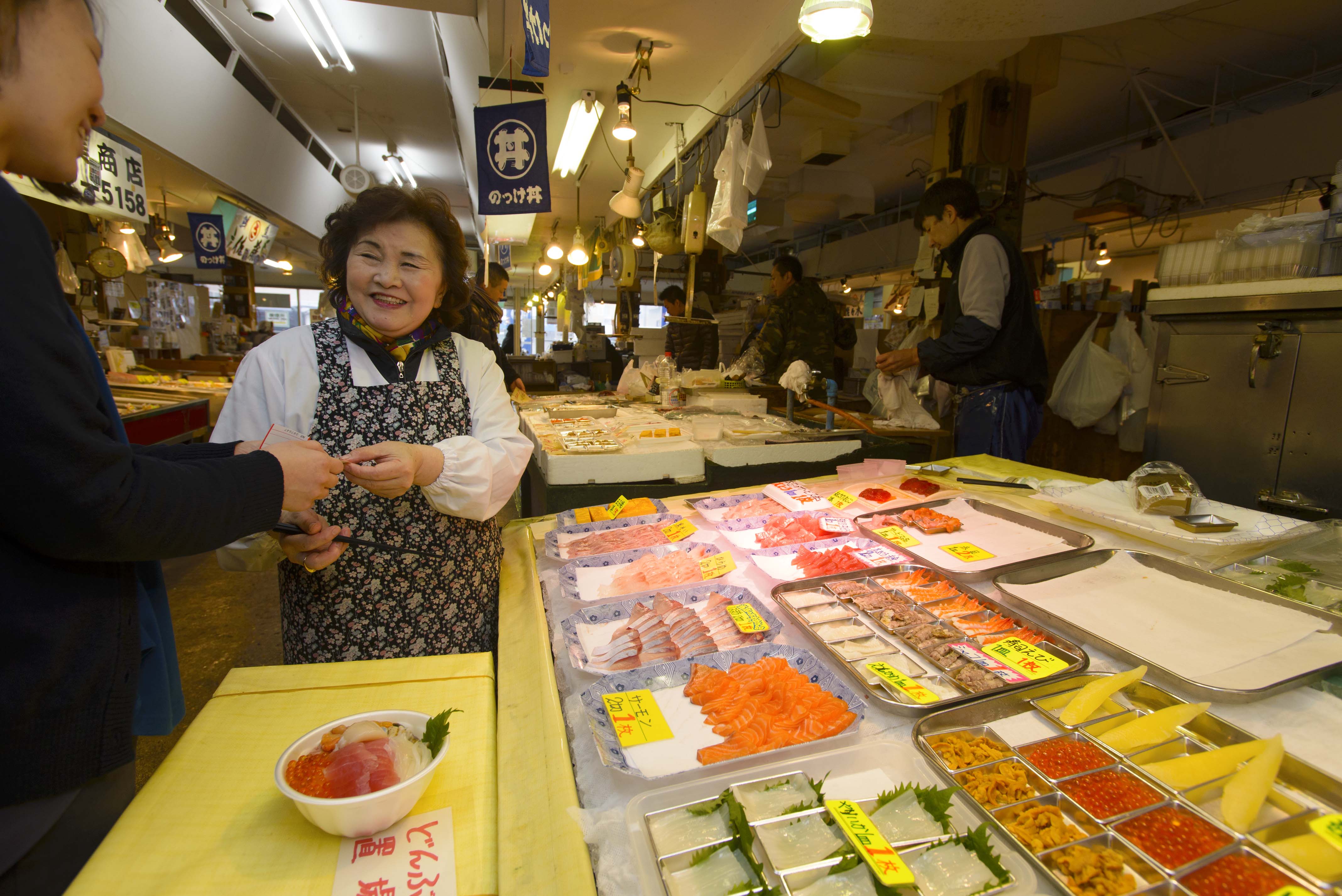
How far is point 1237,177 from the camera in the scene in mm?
7043

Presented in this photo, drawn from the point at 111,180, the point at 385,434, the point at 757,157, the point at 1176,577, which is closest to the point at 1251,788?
the point at 1176,577

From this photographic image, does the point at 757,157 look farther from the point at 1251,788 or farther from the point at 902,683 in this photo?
the point at 1251,788

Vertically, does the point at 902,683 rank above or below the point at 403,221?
below

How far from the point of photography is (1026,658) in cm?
138

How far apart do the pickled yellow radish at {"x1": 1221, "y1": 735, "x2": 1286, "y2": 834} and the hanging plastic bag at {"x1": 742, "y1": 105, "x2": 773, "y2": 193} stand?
3807 millimetres

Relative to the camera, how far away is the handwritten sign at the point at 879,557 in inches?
74.1

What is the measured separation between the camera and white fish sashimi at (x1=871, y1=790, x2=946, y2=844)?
0.97 meters

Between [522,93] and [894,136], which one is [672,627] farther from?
[894,136]

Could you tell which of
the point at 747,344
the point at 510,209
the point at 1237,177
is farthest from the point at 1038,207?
the point at 510,209

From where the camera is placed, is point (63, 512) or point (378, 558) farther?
point (378, 558)

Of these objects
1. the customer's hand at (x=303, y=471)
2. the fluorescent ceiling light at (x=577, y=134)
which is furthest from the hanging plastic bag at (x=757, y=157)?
the customer's hand at (x=303, y=471)

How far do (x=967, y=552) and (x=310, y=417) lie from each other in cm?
196

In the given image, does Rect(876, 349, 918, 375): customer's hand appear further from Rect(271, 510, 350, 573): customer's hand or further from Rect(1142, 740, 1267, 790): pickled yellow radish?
Rect(271, 510, 350, 573): customer's hand

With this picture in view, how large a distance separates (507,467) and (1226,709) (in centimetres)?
174
